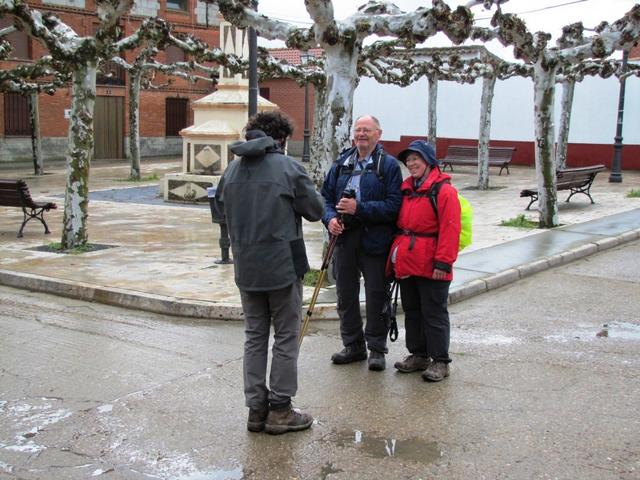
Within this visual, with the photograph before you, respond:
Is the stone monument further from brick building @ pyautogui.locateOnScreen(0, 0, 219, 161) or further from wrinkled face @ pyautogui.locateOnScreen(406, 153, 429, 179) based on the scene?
wrinkled face @ pyautogui.locateOnScreen(406, 153, 429, 179)

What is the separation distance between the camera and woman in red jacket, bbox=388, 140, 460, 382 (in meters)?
5.71

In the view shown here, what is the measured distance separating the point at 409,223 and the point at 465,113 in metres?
28.3

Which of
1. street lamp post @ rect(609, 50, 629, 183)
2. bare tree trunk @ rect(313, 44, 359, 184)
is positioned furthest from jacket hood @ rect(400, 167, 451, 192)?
street lamp post @ rect(609, 50, 629, 183)

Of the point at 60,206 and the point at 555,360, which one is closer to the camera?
the point at 555,360

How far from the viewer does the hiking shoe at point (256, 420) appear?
4922 mm

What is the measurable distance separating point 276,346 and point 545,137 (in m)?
9.83

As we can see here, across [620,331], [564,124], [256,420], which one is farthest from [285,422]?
[564,124]

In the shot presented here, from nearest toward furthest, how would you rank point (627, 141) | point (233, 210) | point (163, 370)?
point (233, 210) < point (163, 370) < point (627, 141)

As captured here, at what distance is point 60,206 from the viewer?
17547mm

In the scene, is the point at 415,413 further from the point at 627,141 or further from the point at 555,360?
the point at 627,141

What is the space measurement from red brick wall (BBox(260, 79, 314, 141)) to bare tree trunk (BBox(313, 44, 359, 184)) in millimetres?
29423

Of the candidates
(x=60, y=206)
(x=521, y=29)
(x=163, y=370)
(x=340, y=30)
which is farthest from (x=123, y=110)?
(x=163, y=370)

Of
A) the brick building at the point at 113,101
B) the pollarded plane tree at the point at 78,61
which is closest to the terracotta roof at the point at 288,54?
the brick building at the point at 113,101

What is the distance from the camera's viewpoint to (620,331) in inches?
297
